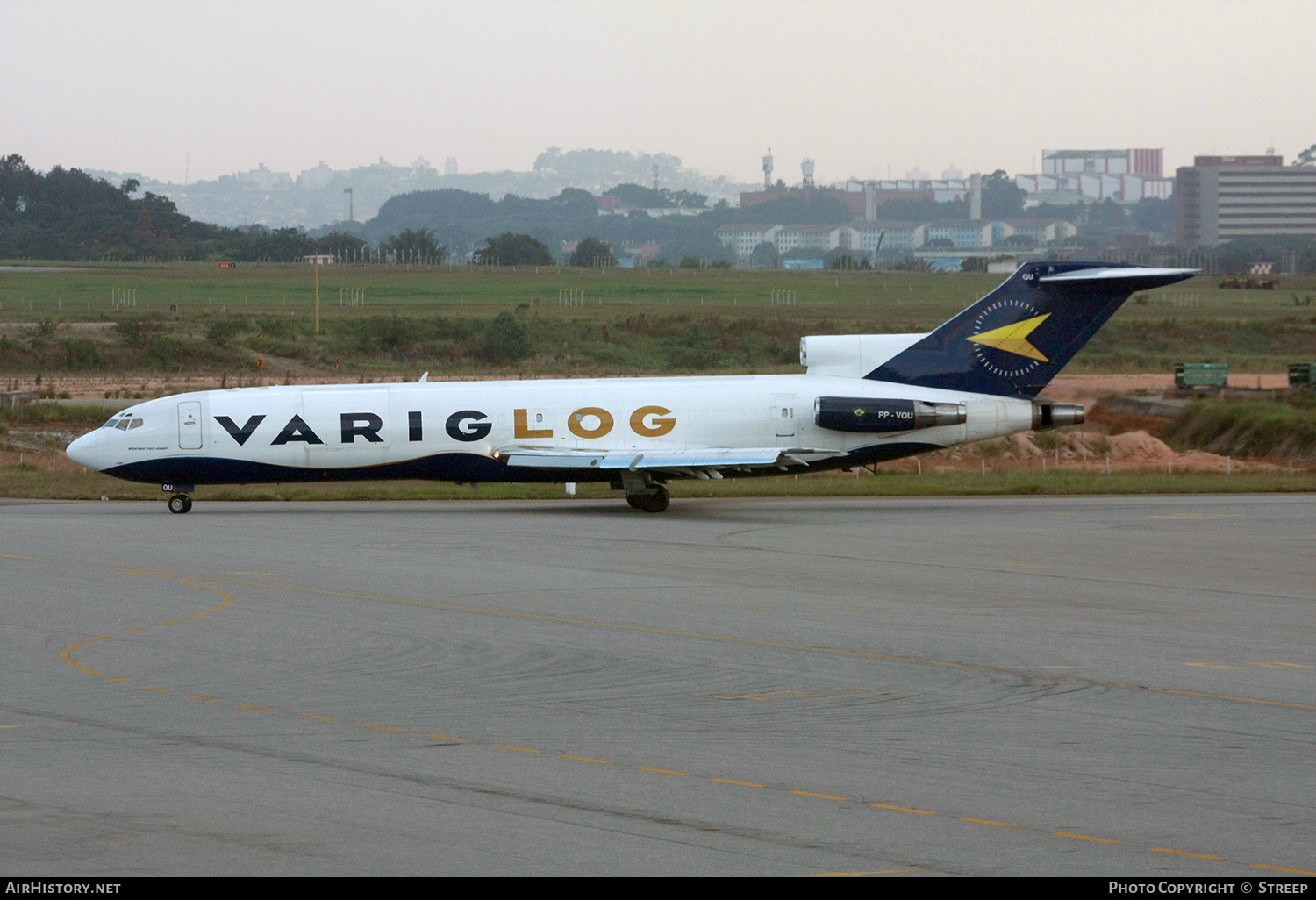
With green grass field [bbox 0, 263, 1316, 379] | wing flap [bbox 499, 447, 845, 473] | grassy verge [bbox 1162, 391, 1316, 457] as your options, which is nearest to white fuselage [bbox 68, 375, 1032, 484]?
wing flap [bbox 499, 447, 845, 473]

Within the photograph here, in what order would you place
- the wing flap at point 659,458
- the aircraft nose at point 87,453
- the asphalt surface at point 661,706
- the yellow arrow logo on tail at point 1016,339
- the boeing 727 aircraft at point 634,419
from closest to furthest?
the asphalt surface at point 661,706, the wing flap at point 659,458, the boeing 727 aircraft at point 634,419, the aircraft nose at point 87,453, the yellow arrow logo on tail at point 1016,339

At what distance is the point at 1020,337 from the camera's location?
1355 inches

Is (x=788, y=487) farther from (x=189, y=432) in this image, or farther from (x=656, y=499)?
(x=189, y=432)

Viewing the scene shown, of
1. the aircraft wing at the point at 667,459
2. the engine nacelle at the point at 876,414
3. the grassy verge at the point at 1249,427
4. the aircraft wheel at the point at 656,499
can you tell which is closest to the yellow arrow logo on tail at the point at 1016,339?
the engine nacelle at the point at 876,414

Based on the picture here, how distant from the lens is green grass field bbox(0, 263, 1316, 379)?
82500 mm

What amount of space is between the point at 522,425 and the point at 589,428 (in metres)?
1.57

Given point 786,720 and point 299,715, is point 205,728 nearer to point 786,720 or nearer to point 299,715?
point 299,715

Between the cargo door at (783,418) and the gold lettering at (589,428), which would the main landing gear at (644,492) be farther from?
the cargo door at (783,418)

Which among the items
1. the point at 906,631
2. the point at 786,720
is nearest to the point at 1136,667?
the point at 906,631

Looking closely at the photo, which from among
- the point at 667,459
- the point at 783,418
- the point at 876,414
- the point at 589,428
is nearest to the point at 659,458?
the point at 667,459

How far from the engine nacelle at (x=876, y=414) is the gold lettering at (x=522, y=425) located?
6.57m

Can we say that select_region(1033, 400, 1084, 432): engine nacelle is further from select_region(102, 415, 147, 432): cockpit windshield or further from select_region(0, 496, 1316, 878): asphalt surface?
select_region(102, 415, 147, 432): cockpit windshield

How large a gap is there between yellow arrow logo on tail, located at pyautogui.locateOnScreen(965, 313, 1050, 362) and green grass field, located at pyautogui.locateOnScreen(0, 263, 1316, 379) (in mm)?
44709

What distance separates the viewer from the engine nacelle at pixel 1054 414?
1330 inches
